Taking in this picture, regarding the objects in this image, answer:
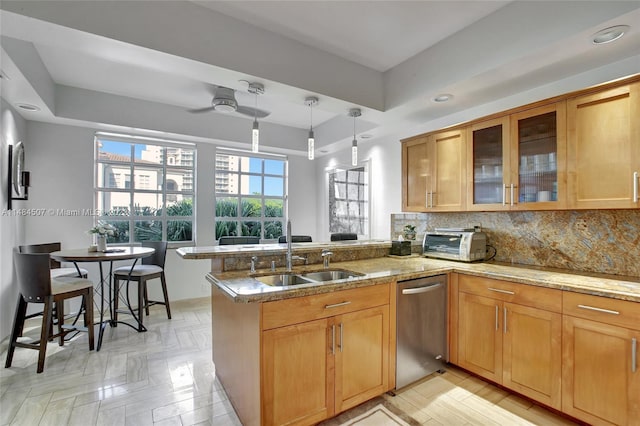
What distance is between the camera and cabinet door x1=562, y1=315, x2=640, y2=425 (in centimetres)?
161

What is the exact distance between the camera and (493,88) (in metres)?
2.55

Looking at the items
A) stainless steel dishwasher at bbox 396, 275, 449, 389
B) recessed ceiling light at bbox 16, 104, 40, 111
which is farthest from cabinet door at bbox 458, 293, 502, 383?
recessed ceiling light at bbox 16, 104, 40, 111

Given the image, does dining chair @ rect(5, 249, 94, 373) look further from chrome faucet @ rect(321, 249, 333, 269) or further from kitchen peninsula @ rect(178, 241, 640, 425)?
chrome faucet @ rect(321, 249, 333, 269)

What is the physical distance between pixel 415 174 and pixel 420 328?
163 centimetres

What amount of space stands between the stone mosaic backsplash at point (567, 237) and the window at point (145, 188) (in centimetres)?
397

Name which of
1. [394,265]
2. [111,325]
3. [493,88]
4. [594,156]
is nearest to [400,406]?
[394,265]

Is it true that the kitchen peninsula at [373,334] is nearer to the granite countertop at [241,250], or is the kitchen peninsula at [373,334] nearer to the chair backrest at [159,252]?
the granite countertop at [241,250]

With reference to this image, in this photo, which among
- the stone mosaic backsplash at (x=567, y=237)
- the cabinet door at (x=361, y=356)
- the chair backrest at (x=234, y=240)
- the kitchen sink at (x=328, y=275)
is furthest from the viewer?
the chair backrest at (x=234, y=240)

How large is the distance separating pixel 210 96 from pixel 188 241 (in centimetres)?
223

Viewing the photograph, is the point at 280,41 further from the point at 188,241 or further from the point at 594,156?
the point at 188,241

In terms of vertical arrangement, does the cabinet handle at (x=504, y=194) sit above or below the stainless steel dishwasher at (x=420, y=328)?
above

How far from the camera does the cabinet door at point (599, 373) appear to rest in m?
1.61

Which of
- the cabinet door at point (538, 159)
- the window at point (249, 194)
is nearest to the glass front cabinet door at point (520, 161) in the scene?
the cabinet door at point (538, 159)

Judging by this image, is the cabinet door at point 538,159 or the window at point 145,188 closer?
the cabinet door at point 538,159
